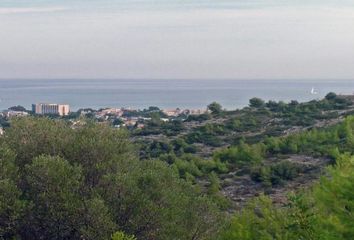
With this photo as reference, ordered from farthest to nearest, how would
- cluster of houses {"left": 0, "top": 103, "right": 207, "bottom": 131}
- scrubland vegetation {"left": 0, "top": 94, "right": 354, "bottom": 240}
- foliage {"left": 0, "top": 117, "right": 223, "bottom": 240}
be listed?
cluster of houses {"left": 0, "top": 103, "right": 207, "bottom": 131}
foliage {"left": 0, "top": 117, "right": 223, "bottom": 240}
scrubland vegetation {"left": 0, "top": 94, "right": 354, "bottom": 240}

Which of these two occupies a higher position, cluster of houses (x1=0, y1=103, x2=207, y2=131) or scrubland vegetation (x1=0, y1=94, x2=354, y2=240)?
scrubland vegetation (x1=0, y1=94, x2=354, y2=240)

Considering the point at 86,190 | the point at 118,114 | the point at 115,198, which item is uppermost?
the point at 86,190

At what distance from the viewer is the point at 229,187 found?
88.6 feet

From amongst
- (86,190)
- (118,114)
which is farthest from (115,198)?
(118,114)

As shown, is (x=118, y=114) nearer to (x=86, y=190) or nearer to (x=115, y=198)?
(x=86, y=190)

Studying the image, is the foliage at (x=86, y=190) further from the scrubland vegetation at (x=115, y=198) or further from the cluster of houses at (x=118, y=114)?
the cluster of houses at (x=118, y=114)

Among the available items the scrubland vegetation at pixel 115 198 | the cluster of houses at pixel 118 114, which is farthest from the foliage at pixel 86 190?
the cluster of houses at pixel 118 114

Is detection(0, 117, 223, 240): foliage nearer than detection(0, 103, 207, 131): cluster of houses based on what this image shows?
Yes

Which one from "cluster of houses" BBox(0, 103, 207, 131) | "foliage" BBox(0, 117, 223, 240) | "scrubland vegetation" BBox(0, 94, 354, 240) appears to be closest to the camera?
"scrubland vegetation" BBox(0, 94, 354, 240)

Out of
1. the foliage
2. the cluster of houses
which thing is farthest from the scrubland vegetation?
the cluster of houses

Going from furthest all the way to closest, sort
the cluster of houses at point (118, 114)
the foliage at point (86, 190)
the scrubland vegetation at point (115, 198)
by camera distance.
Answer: the cluster of houses at point (118, 114), the foliage at point (86, 190), the scrubland vegetation at point (115, 198)

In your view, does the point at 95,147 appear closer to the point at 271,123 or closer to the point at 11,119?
the point at 11,119

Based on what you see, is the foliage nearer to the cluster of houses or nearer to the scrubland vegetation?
the scrubland vegetation

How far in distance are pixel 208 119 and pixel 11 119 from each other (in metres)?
28.8
